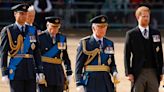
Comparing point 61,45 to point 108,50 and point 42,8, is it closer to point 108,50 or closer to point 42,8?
point 108,50

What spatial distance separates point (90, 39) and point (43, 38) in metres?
0.89

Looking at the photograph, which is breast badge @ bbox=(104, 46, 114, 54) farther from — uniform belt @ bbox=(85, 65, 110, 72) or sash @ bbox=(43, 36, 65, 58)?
sash @ bbox=(43, 36, 65, 58)

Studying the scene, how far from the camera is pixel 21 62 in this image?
8562 millimetres

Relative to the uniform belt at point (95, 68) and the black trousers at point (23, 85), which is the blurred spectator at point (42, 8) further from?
the uniform belt at point (95, 68)

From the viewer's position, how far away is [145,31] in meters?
8.87

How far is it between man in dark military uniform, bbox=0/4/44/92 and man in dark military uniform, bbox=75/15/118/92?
64 centimetres

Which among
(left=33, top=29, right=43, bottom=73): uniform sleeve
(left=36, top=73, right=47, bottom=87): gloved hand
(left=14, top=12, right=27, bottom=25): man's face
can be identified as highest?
(left=14, top=12, right=27, bottom=25): man's face

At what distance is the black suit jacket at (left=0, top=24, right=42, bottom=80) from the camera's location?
8391mm

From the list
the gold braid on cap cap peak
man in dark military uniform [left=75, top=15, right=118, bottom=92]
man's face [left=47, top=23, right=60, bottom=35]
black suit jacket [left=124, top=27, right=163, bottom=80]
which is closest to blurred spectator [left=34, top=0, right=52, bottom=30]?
man's face [left=47, top=23, right=60, bottom=35]

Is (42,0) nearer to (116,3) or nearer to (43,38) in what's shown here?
(116,3)

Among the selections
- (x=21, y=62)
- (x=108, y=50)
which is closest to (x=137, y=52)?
(x=108, y=50)

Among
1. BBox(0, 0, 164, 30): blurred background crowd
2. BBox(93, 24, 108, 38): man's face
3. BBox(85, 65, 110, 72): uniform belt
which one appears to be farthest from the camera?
BBox(0, 0, 164, 30): blurred background crowd

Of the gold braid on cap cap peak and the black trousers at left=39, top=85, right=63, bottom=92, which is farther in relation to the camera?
the black trousers at left=39, top=85, right=63, bottom=92

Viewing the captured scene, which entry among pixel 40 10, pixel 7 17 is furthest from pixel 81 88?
pixel 7 17
